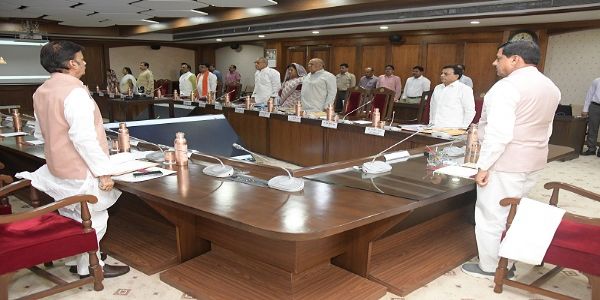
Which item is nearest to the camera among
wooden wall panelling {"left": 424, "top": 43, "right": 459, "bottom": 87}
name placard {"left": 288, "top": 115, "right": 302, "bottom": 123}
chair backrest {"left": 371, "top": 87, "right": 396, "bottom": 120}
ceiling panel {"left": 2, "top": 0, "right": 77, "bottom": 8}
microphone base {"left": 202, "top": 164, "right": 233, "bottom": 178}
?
microphone base {"left": 202, "top": 164, "right": 233, "bottom": 178}

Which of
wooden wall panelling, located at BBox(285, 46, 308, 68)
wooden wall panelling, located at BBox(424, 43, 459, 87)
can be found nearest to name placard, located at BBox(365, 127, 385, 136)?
wooden wall panelling, located at BBox(424, 43, 459, 87)

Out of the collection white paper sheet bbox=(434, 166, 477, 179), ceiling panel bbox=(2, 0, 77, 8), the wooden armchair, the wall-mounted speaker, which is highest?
ceiling panel bbox=(2, 0, 77, 8)

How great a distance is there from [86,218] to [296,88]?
415 cm

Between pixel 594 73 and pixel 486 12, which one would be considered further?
pixel 594 73

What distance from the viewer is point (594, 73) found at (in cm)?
722

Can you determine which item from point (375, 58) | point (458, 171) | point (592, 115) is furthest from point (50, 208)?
point (375, 58)

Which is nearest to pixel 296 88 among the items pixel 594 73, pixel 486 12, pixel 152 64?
pixel 486 12

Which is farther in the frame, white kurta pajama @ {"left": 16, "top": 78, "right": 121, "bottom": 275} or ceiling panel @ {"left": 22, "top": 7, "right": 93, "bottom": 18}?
ceiling panel @ {"left": 22, "top": 7, "right": 93, "bottom": 18}

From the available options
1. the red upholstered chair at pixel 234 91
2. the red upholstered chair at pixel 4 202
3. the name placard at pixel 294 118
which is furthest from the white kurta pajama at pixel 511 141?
the red upholstered chair at pixel 234 91

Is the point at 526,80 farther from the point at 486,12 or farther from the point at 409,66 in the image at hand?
the point at 409,66

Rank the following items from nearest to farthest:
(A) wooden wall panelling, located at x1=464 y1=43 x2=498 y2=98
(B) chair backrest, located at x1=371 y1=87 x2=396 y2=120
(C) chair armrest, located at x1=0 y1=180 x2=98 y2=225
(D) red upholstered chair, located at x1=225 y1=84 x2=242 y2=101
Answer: (C) chair armrest, located at x1=0 y1=180 x2=98 y2=225, (B) chair backrest, located at x1=371 y1=87 x2=396 y2=120, (D) red upholstered chair, located at x1=225 y1=84 x2=242 y2=101, (A) wooden wall panelling, located at x1=464 y1=43 x2=498 y2=98

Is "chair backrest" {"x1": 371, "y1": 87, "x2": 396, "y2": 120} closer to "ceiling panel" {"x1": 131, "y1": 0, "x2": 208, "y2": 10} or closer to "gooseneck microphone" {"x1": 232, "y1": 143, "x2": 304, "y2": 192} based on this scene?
"gooseneck microphone" {"x1": 232, "y1": 143, "x2": 304, "y2": 192}

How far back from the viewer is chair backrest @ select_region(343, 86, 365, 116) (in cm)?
535

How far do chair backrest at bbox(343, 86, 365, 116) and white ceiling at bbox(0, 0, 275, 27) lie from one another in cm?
229
